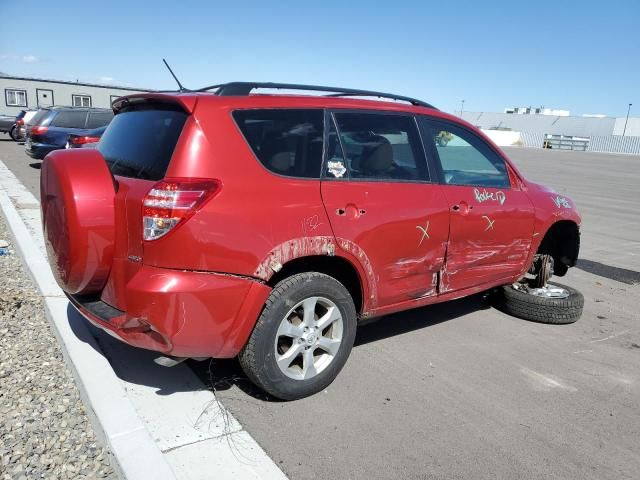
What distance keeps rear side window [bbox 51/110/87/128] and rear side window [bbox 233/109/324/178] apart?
514 inches

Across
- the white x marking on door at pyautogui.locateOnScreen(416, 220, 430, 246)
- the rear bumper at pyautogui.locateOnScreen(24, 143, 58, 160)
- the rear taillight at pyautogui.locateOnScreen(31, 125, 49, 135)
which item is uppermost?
the white x marking on door at pyautogui.locateOnScreen(416, 220, 430, 246)

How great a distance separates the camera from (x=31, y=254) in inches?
220

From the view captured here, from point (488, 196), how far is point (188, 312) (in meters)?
2.69

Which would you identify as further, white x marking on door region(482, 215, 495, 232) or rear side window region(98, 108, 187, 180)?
white x marking on door region(482, 215, 495, 232)

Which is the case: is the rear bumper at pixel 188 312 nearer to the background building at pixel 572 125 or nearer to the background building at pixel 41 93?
the background building at pixel 41 93

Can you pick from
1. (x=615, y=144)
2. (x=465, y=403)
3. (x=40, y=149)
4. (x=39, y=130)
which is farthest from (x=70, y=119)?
(x=615, y=144)

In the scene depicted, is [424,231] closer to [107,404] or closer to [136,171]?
[136,171]

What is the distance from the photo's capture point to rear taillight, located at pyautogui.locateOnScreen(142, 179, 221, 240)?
2.68 meters

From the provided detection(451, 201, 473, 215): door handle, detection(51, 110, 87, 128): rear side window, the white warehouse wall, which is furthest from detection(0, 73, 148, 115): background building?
the white warehouse wall

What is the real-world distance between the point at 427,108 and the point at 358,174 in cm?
108

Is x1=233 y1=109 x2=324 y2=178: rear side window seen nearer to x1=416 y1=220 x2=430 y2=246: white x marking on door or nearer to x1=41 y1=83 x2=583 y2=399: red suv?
x1=41 y1=83 x2=583 y2=399: red suv

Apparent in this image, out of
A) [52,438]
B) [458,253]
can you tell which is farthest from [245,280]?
[458,253]

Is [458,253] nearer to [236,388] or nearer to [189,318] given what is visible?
[236,388]

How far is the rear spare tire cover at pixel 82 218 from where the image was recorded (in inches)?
114
